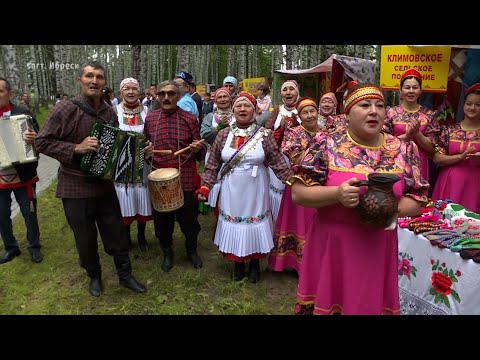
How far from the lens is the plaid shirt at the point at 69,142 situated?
12.0 feet

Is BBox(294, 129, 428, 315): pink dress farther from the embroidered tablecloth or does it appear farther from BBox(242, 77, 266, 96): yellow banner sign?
BBox(242, 77, 266, 96): yellow banner sign

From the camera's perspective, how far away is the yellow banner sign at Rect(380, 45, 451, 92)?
5.62 m

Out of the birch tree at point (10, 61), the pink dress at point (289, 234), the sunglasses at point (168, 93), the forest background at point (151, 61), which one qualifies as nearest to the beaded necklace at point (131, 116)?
the sunglasses at point (168, 93)

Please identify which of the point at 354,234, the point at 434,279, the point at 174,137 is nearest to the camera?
the point at 354,234

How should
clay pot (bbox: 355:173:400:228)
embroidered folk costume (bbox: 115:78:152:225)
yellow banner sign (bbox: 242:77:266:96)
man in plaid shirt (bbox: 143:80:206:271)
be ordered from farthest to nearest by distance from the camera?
yellow banner sign (bbox: 242:77:266:96), embroidered folk costume (bbox: 115:78:152:225), man in plaid shirt (bbox: 143:80:206:271), clay pot (bbox: 355:173:400:228)

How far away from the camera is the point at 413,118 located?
16.2ft

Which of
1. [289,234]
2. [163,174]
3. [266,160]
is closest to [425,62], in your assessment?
[266,160]

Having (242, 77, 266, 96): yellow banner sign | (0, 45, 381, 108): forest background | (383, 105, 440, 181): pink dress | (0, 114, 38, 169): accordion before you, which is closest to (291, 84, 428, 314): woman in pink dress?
(383, 105, 440, 181): pink dress

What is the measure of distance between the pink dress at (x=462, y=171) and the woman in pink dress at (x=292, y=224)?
160 cm

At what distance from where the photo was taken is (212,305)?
14.0ft

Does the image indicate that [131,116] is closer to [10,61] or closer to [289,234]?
[289,234]

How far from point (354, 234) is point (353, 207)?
0.92 ft

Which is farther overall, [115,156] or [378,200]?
[115,156]

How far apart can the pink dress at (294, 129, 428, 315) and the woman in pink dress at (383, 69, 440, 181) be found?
96.3 inches
